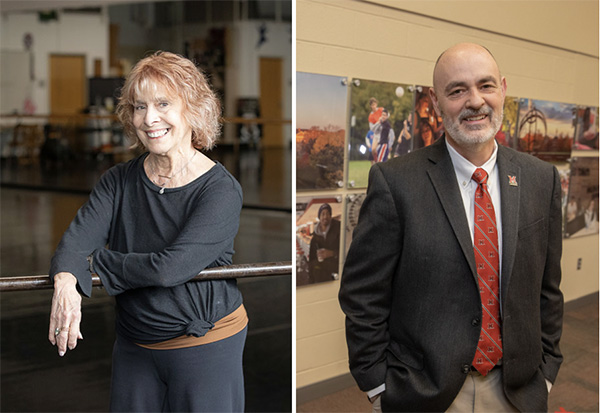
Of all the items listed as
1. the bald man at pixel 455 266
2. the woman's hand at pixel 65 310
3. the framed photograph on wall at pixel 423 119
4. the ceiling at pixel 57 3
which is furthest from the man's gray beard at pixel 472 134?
the ceiling at pixel 57 3

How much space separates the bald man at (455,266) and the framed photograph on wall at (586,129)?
6.93 feet

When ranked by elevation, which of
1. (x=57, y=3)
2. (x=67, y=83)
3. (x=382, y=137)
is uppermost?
(x=57, y=3)

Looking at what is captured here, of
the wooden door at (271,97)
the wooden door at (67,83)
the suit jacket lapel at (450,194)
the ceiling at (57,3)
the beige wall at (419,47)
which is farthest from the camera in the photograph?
the wooden door at (271,97)

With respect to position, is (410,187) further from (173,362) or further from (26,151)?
(26,151)

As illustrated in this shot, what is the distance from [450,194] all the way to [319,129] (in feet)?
4.10

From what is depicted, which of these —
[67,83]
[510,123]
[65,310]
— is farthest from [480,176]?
[67,83]

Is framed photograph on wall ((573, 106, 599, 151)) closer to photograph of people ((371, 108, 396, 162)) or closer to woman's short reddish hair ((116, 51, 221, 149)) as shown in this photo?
photograph of people ((371, 108, 396, 162))

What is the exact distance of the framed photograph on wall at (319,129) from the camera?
113 inches

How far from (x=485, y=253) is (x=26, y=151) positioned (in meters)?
14.6

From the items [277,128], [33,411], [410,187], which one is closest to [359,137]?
[410,187]

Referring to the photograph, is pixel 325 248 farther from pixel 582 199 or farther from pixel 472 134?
pixel 582 199

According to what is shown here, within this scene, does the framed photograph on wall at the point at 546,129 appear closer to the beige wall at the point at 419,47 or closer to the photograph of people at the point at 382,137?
the beige wall at the point at 419,47

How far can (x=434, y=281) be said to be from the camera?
1.74m

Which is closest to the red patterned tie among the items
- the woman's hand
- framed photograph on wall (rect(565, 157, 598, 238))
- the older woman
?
the older woman
